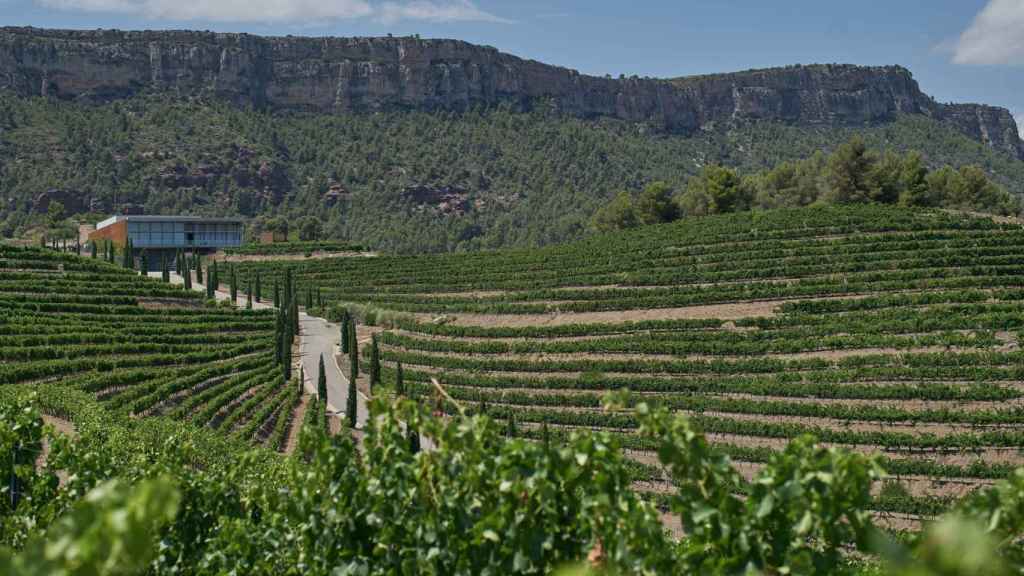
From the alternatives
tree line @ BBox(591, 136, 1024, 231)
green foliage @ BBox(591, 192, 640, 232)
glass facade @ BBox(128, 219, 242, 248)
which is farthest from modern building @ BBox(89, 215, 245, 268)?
tree line @ BBox(591, 136, 1024, 231)

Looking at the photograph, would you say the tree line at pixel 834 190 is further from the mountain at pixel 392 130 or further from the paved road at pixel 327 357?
the paved road at pixel 327 357

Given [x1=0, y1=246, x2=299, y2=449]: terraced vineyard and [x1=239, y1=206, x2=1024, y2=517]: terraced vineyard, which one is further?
[x1=0, y1=246, x2=299, y2=449]: terraced vineyard

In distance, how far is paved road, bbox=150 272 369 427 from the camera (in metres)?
35.4

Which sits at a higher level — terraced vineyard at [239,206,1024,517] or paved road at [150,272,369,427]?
terraced vineyard at [239,206,1024,517]

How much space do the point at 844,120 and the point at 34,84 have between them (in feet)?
429

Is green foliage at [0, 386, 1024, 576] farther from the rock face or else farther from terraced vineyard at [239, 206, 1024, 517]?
the rock face

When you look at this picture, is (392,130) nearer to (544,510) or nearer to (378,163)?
(378,163)

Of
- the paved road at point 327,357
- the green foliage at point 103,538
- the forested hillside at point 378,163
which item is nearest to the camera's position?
the green foliage at point 103,538

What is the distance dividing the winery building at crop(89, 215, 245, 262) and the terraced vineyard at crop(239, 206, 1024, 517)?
20051 millimetres

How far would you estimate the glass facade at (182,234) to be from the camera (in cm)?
6912

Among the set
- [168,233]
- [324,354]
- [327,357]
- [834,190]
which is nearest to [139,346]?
[327,357]

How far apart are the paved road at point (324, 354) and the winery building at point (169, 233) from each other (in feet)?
45.6

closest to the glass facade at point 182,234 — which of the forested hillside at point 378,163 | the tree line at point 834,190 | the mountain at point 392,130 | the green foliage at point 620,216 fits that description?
the mountain at point 392,130

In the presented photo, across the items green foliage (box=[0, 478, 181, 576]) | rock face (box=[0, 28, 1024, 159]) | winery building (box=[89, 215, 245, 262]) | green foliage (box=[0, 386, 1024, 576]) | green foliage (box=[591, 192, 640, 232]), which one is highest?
rock face (box=[0, 28, 1024, 159])
